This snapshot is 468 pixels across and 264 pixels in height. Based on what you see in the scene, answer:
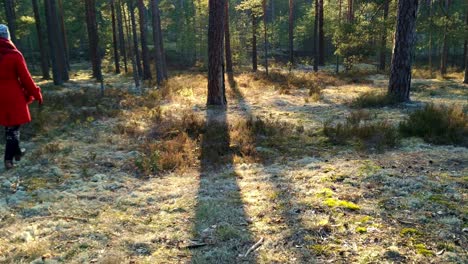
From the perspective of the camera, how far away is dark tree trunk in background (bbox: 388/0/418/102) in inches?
420

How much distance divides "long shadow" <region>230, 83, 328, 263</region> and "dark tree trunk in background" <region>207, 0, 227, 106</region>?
7.07 m

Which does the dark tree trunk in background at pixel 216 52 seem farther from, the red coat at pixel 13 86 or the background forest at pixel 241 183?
the red coat at pixel 13 86

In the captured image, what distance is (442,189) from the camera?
16.2 ft

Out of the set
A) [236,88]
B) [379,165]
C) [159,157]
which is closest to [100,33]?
[236,88]

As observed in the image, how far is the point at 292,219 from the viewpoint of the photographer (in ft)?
14.5

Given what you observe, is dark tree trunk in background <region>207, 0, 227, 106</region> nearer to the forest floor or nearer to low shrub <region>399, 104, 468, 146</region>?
the forest floor

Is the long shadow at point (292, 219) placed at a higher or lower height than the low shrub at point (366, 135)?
lower

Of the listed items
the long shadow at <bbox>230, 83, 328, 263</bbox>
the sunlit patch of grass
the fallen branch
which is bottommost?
the fallen branch

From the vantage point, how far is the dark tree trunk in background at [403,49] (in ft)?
35.0

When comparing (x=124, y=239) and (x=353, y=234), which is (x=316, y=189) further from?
(x=124, y=239)

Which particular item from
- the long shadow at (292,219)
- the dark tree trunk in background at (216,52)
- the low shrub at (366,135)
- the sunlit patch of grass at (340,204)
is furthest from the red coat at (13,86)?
the dark tree trunk in background at (216,52)

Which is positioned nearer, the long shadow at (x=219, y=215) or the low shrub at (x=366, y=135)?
the long shadow at (x=219, y=215)

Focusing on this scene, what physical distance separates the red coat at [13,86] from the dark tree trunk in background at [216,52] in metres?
7.01

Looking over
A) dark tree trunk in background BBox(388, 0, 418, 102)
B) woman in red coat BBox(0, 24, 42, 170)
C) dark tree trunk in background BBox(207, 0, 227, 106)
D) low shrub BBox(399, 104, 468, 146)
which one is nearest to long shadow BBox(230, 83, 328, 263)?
low shrub BBox(399, 104, 468, 146)
